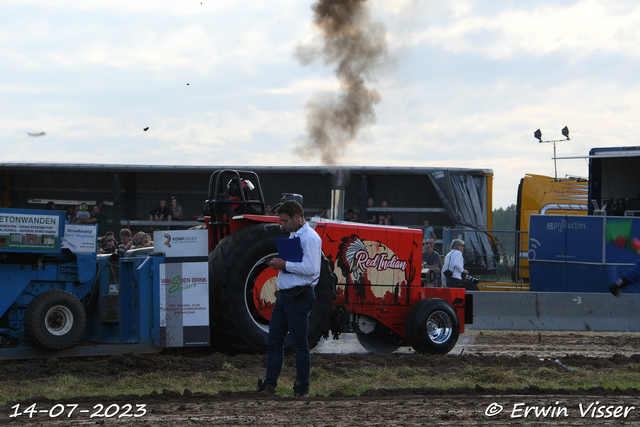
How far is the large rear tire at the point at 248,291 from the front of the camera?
723cm

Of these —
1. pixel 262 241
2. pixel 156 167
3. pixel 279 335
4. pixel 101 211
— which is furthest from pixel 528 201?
pixel 279 335

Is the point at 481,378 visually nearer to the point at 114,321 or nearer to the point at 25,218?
the point at 114,321

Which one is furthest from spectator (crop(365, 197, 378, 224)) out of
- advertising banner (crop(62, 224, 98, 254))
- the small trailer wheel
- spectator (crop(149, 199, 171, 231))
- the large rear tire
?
the small trailer wheel

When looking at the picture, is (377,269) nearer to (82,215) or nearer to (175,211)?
(175,211)

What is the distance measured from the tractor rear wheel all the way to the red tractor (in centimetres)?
1

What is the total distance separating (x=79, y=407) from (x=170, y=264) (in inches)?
94.1

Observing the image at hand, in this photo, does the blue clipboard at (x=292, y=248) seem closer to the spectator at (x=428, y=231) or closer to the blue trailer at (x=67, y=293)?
the blue trailer at (x=67, y=293)

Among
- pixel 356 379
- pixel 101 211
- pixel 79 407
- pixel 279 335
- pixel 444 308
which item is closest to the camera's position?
pixel 79 407

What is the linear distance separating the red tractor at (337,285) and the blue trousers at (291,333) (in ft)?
4.87

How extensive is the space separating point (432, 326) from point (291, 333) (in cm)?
312

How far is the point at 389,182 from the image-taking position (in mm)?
16422

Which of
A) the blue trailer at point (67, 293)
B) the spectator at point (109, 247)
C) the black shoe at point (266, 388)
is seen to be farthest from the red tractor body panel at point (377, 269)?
the spectator at point (109, 247)

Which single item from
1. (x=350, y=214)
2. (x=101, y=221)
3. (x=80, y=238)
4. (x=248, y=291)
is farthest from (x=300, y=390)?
(x=101, y=221)

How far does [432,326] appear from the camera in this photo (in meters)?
8.41
